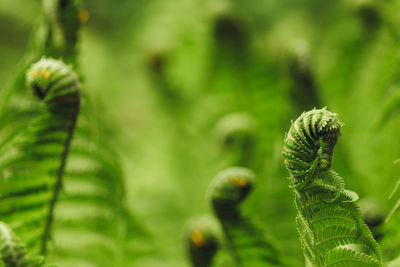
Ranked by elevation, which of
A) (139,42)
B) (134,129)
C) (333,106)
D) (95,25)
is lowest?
(333,106)

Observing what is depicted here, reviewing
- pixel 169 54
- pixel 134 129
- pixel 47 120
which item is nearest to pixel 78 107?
pixel 47 120

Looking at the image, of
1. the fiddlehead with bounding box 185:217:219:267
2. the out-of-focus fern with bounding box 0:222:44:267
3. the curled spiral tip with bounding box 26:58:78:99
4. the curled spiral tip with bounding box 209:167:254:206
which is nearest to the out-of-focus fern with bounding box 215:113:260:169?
the fiddlehead with bounding box 185:217:219:267

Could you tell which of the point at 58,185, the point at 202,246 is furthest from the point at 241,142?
the point at 58,185

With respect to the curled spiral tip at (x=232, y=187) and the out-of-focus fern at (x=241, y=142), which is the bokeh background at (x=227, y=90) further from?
the curled spiral tip at (x=232, y=187)

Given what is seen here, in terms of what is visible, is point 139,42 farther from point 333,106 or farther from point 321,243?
point 321,243

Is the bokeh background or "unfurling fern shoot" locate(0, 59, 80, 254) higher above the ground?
the bokeh background

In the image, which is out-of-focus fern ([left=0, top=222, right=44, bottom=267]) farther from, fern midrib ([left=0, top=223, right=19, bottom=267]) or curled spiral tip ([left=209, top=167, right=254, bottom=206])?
curled spiral tip ([left=209, top=167, right=254, bottom=206])
